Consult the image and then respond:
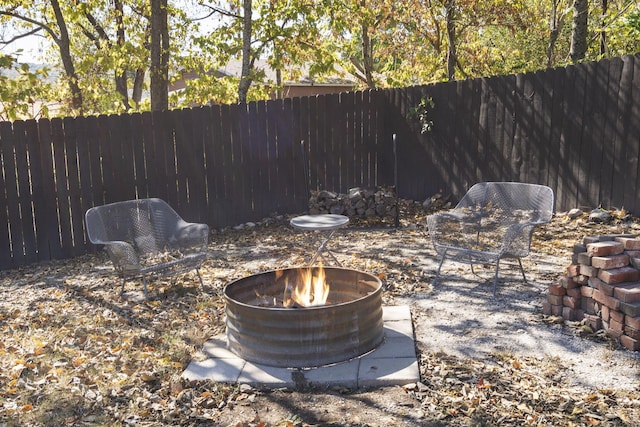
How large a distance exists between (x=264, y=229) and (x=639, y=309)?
5.50 meters

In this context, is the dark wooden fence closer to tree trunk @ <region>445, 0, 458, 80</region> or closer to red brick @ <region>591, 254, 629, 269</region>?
tree trunk @ <region>445, 0, 458, 80</region>

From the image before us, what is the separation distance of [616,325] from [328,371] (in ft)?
6.16

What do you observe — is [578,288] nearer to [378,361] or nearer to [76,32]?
[378,361]

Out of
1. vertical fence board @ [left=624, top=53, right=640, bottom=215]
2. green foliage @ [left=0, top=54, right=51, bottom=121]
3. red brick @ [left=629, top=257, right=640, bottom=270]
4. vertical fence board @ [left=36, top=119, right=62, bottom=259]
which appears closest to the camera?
red brick @ [left=629, top=257, right=640, bottom=270]

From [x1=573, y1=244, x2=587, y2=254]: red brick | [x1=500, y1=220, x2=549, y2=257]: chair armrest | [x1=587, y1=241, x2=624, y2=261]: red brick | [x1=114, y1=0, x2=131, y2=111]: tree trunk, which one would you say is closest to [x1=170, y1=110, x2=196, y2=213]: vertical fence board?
[x1=114, y1=0, x2=131, y2=111]: tree trunk

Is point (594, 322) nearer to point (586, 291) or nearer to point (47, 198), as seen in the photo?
point (586, 291)

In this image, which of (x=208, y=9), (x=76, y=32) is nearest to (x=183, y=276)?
(x=208, y=9)

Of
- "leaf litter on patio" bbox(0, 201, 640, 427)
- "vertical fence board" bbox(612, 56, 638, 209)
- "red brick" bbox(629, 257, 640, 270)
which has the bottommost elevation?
"leaf litter on patio" bbox(0, 201, 640, 427)

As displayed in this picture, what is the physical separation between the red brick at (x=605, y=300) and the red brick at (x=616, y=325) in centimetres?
11

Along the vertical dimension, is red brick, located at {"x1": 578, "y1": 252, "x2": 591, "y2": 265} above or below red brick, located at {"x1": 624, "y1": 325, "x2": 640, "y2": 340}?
above

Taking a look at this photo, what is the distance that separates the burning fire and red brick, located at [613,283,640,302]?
6.30ft

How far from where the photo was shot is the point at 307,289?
4324mm

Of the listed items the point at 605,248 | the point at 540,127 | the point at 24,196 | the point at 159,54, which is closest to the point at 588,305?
the point at 605,248

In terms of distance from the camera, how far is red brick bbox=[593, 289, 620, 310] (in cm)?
375
